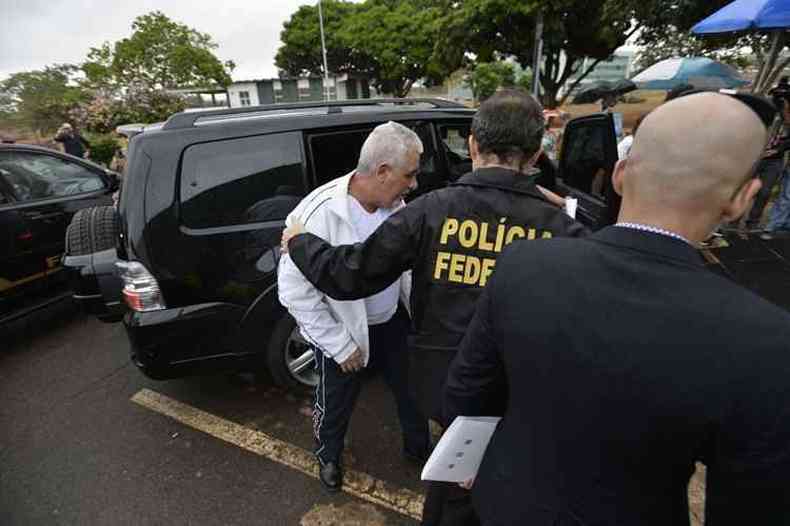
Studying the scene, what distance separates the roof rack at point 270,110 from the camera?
2562 mm

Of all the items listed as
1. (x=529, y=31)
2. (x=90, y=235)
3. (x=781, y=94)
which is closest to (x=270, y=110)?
(x=90, y=235)

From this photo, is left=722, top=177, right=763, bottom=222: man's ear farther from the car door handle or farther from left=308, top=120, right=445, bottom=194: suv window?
the car door handle

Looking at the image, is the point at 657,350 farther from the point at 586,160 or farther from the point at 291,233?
the point at 586,160

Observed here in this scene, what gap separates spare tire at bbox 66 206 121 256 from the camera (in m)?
3.08

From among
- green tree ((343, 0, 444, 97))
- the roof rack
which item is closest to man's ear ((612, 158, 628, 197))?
the roof rack

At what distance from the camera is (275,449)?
2.52 meters

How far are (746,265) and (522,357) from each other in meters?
5.07

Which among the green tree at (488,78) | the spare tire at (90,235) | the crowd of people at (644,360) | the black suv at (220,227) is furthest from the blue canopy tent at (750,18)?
the green tree at (488,78)

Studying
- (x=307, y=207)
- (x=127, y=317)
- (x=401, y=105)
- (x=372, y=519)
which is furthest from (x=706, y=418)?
(x=401, y=105)

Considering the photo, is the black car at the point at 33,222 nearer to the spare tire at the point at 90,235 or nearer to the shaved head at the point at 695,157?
the spare tire at the point at 90,235

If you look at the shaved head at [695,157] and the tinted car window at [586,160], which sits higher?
the shaved head at [695,157]

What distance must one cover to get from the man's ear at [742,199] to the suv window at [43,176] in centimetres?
487

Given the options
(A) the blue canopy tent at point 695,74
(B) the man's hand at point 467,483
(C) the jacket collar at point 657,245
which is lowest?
(B) the man's hand at point 467,483

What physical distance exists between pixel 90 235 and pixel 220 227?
1.40m
